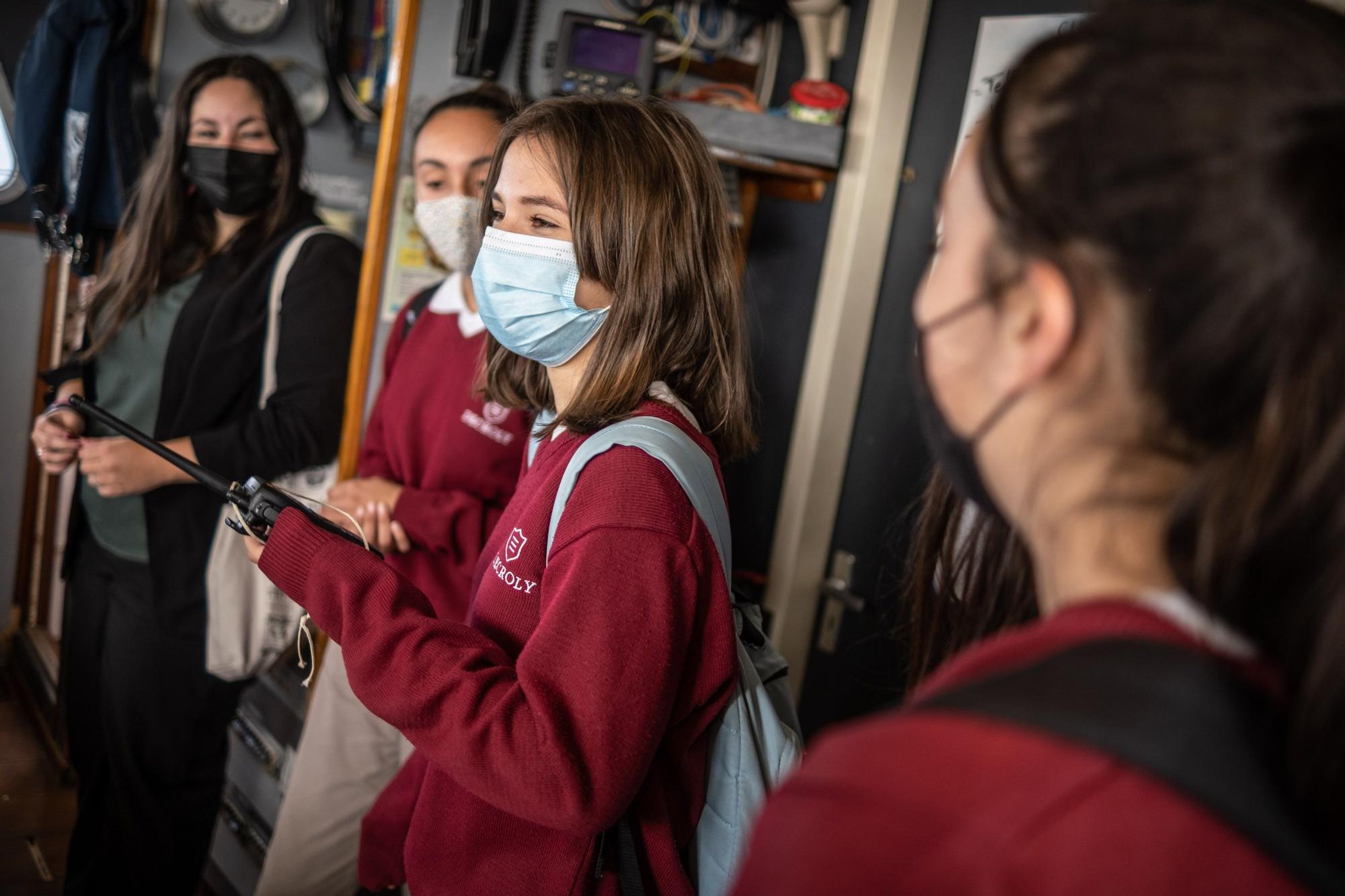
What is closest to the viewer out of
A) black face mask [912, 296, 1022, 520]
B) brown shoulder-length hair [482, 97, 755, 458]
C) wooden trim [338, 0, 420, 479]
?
black face mask [912, 296, 1022, 520]

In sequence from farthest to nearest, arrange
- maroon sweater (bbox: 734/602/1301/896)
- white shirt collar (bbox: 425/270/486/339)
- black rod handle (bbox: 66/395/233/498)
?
white shirt collar (bbox: 425/270/486/339) < black rod handle (bbox: 66/395/233/498) < maroon sweater (bbox: 734/602/1301/896)

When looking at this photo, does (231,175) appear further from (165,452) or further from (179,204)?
(165,452)

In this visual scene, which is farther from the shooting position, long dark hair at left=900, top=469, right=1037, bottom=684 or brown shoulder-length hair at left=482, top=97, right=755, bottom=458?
brown shoulder-length hair at left=482, top=97, right=755, bottom=458

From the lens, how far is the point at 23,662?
328 cm

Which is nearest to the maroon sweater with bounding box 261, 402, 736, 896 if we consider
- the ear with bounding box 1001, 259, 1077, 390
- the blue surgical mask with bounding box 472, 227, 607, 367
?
the blue surgical mask with bounding box 472, 227, 607, 367

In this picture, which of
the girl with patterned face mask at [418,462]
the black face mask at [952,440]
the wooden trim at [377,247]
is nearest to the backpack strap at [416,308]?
the girl with patterned face mask at [418,462]

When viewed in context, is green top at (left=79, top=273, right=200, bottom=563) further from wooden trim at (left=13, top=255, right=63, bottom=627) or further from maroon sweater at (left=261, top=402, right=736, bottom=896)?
wooden trim at (left=13, top=255, right=63, bottom=627)

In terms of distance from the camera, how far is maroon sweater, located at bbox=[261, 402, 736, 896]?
91 centimetres

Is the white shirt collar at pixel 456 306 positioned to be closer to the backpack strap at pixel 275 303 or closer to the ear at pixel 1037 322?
the backpack strap at pixel 275 303

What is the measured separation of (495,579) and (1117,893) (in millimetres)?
764

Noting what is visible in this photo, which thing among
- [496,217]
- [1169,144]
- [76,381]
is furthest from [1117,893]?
[76,381]

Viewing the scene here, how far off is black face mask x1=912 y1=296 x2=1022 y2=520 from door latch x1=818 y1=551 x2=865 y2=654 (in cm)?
159

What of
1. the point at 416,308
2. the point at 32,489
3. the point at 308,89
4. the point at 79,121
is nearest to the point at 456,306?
the point at 416,308

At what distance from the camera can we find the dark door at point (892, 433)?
6.86ft
